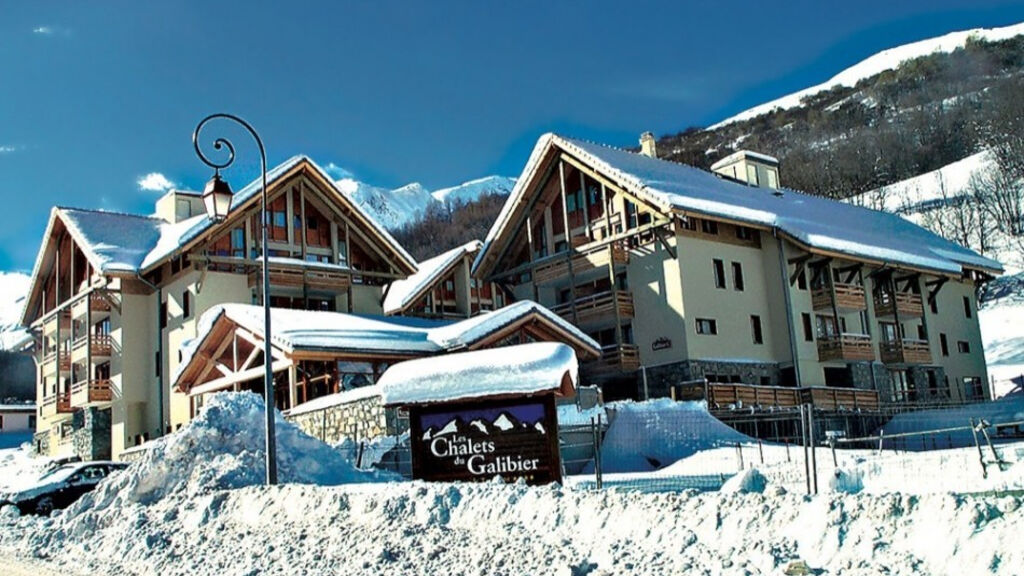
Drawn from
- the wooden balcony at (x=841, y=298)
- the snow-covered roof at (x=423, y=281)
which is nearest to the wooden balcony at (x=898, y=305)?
the wooden balcony at (x=841, y=298)

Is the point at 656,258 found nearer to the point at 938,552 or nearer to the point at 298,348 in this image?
the point at 298,348

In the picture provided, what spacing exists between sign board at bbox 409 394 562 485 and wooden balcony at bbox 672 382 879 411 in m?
19.3

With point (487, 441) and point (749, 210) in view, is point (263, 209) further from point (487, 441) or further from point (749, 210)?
point (749, 210)

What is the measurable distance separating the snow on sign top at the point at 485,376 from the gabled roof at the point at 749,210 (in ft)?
74.2

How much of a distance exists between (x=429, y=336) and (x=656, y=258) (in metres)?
10.6

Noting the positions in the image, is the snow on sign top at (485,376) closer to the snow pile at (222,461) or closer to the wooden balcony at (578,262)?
the snow pile at (222,461)

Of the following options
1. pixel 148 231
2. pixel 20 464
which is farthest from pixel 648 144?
pixel 20 464

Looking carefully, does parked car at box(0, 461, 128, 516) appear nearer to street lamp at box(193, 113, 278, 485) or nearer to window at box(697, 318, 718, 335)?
street lamp at box(193, 113, 278, 485)

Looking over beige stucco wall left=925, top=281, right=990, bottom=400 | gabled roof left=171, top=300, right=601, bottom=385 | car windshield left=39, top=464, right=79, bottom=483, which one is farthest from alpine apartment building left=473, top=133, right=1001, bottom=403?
car windshield left=39, top=464, right=79, bottom=483

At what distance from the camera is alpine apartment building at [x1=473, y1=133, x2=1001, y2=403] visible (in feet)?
125

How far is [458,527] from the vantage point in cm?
1148

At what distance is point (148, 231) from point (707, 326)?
25034mm

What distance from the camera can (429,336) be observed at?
3294cm

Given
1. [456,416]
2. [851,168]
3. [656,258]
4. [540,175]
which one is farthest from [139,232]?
[851,168]
